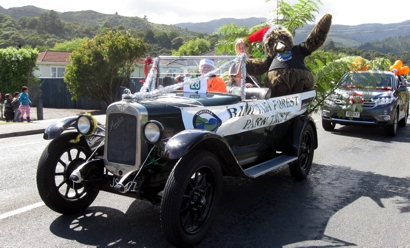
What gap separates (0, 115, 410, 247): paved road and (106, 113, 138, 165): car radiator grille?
73 centimetres

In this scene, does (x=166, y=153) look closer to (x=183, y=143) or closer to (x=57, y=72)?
(x=183, y=143)

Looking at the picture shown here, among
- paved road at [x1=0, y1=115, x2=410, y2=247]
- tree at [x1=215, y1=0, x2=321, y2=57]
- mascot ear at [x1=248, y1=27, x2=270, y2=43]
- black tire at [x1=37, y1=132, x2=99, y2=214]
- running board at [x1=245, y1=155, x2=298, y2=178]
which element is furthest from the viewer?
tree at [x1=215, y1=0, x2=321, y2=57]

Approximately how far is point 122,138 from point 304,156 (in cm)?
346

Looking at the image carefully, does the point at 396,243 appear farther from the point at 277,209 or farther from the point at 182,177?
the point at 182,177

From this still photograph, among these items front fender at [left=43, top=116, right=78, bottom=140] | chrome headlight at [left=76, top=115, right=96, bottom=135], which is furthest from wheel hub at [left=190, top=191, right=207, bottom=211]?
front fender at [left=43, top=116, right=78, bottom=140]

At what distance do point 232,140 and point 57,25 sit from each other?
137m

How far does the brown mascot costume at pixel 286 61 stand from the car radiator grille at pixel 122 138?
294cm

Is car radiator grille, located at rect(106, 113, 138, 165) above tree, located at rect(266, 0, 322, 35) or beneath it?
beneath

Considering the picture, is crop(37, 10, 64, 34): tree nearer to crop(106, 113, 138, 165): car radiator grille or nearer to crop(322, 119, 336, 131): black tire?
crop(322, 119, 336, 131): black tire

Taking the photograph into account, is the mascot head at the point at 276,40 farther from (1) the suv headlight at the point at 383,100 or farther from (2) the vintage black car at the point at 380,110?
Result: (1) the suv headlight at the point at 383,100

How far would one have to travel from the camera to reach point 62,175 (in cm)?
445

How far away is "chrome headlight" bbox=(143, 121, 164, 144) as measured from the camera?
378cm

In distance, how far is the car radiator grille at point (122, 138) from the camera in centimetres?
400

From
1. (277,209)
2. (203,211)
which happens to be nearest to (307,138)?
(277,209)
